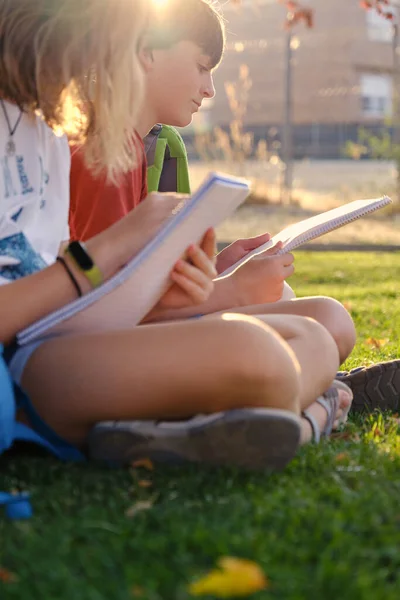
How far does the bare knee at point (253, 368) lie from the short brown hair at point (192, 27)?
106 cm

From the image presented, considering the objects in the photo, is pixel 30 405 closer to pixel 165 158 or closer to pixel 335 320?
pixel 335 320

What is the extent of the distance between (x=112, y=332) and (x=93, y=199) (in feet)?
2.87

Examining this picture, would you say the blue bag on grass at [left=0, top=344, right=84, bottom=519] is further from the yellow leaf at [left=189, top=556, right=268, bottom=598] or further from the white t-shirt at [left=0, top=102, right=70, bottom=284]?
the yellow leaf at [left=189, top=556, right=268, bottom=598]

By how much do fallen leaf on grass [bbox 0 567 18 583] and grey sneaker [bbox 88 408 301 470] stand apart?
1.78 ft

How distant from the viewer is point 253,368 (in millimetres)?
2113

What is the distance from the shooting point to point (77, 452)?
7.43ft

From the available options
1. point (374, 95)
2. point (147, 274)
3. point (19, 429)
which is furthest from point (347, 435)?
point (374, 95)

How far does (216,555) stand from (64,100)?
1.18 meters

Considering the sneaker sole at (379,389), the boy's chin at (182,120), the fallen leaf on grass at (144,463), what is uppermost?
the boy's chin at (182,120)

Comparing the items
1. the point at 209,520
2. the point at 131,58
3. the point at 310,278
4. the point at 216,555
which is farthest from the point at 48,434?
the point at 310,278

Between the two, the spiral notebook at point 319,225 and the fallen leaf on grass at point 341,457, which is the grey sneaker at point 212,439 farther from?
the spiral notebook at point 319,225

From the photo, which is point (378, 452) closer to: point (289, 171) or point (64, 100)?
point (64, 100)

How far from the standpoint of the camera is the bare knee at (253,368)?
2.12 m

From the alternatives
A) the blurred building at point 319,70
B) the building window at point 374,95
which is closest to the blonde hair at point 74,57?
the blurred building at point 319,70
